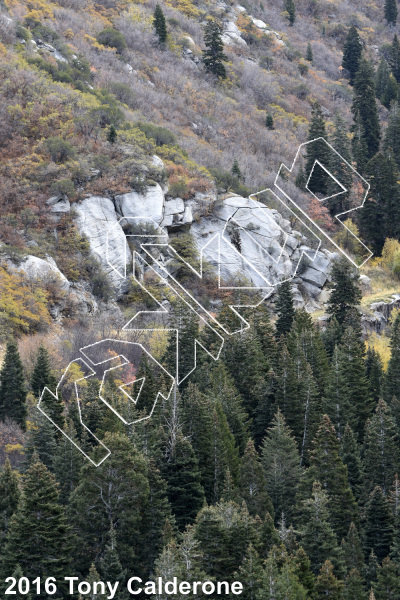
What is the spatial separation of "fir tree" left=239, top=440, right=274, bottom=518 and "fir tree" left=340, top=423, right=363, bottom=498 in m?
5.75

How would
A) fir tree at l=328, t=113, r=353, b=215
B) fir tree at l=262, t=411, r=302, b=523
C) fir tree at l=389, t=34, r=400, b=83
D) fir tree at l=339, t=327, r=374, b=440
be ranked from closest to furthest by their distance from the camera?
fir tree at l=262, t=411, r=302, b=523, fir tree at l=339, t=327, r=374, b=440, fir tree at l=328, t=113, r=353, b=215, fir tree at l=389, t=34, r=400, b=83

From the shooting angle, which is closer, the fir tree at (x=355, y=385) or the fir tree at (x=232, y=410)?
the fir tree at (x=232, y=410)

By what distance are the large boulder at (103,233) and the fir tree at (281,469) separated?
788 inches

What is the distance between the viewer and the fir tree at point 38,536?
24531mm

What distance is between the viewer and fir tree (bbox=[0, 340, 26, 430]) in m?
36.7

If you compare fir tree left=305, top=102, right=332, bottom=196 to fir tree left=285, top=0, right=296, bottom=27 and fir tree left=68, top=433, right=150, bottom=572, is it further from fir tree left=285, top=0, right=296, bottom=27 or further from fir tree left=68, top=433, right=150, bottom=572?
fir tree left=285, top=0, right=296, bottom=27

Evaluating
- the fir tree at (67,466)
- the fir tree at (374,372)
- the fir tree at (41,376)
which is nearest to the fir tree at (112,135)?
the fir tree at (41,376)

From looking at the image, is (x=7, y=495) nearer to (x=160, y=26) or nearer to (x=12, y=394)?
(x=12, y=394)

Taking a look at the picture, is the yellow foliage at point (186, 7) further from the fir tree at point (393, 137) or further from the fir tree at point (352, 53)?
the fir tree at point (393, 137)

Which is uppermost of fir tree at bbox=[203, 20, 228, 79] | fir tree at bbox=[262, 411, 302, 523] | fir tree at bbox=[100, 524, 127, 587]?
fir tree at bbox=[100, 524, 127, 587]

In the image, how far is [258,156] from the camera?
71.4 meters

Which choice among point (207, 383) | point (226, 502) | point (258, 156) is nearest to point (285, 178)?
point (258, 156)

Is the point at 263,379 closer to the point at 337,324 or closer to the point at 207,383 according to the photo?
the point at 207,383

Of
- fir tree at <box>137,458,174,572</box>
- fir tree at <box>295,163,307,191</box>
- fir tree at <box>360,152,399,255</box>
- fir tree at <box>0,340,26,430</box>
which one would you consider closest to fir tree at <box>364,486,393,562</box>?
fir tree at <box>137,458,174,572</box>
